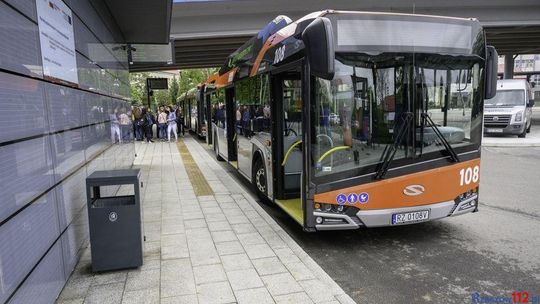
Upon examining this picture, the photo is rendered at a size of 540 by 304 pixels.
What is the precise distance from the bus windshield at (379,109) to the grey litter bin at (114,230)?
6.95 feet

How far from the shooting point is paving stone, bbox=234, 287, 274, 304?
3693 millimetres

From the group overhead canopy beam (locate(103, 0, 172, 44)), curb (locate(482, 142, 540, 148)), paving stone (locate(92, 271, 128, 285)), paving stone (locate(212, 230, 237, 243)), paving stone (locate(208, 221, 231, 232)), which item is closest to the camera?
paving stone (locate(92, 271, 128, 285))

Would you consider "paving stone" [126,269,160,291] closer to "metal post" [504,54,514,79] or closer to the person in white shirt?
the person in white shirt

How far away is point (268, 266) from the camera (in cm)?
449

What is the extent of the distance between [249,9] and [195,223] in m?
15.3

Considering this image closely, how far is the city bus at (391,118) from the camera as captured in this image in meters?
4.82

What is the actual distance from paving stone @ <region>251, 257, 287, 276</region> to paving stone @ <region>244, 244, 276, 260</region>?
0.11 m

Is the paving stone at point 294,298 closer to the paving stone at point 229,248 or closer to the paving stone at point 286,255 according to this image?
the paving stone at point 286,255

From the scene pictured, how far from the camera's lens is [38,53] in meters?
3.51

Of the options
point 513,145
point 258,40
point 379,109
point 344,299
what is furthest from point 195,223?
point 513,145

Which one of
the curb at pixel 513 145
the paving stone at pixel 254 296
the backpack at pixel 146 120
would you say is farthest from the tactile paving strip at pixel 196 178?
the curb at pixel 513 145

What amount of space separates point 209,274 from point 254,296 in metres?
0.70

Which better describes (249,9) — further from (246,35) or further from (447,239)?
(447,239)

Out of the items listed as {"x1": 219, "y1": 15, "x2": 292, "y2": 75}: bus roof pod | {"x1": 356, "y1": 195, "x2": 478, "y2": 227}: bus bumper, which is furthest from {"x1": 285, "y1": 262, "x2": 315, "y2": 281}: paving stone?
{"x1": 219, "y1": 15, "x2": 292, "y2": 75}: bus roof pod
